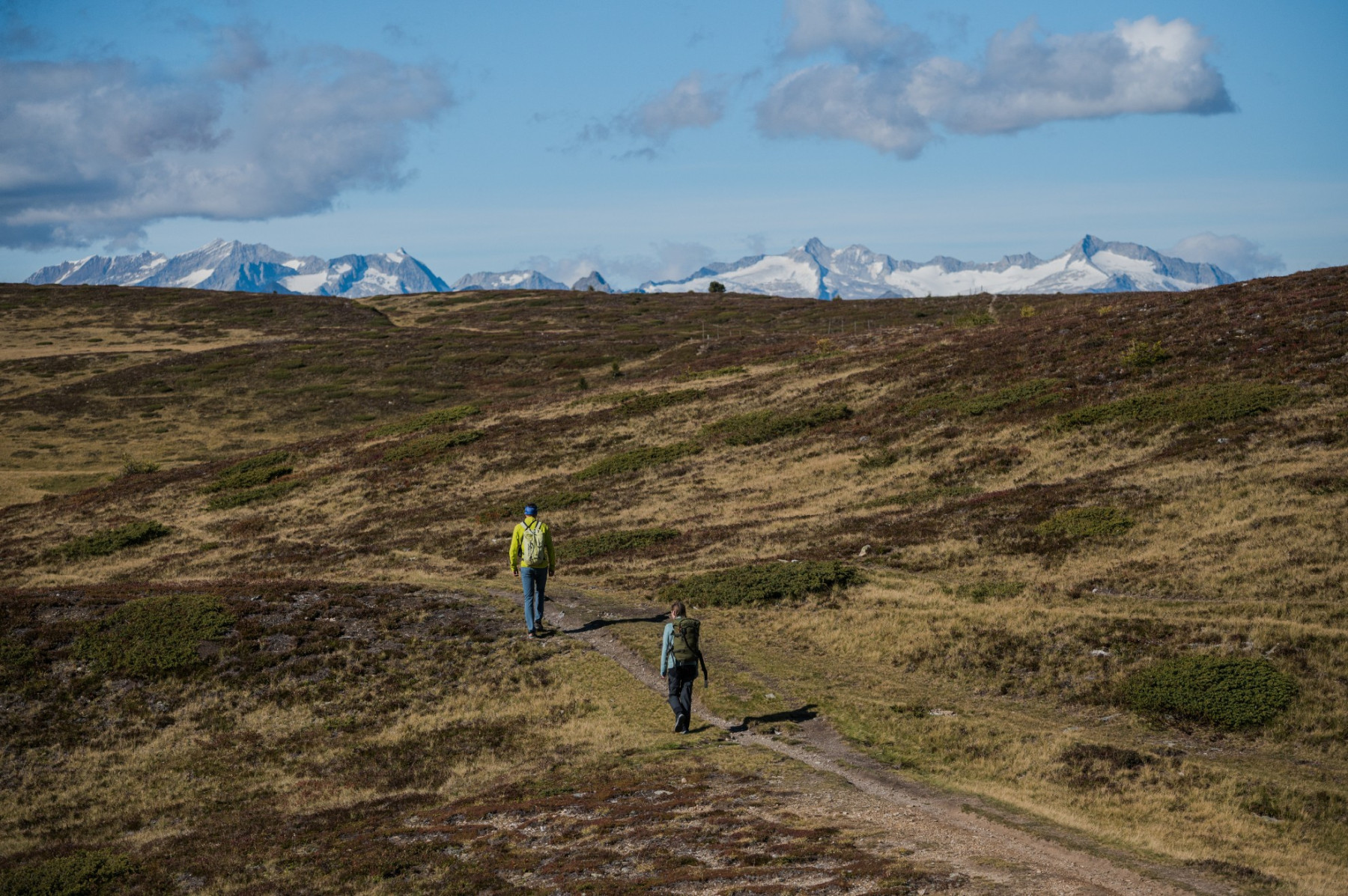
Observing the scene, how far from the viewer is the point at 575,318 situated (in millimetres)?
137000

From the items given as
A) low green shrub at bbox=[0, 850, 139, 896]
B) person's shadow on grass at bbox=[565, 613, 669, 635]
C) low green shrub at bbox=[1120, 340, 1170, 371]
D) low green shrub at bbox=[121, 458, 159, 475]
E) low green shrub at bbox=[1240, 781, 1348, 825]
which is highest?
low green shrub at bbox=[1120, 340, 1170, 371]

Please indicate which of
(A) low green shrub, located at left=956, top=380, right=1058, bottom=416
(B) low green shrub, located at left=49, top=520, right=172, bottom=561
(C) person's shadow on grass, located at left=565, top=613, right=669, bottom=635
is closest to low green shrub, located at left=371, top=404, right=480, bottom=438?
(B) low green shrub, located at left=49, top=520, right=172, bottom=561

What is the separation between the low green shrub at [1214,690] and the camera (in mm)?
16188

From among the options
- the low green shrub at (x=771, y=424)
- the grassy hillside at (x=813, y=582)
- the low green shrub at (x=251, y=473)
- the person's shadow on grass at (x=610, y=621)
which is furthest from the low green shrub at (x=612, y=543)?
the low green shrub at (x=251, y=473)

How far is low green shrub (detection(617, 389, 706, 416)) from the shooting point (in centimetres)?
5940

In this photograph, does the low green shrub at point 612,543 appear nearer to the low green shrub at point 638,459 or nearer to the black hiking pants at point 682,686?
the low green shrub at point 638,459

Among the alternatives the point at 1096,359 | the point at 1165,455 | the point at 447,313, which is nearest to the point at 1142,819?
the point at 1165,455

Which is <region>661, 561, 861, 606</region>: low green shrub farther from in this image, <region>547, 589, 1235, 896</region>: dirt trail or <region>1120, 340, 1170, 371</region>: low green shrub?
<region>1120, 340, 1170, 371</region>: low green shrub

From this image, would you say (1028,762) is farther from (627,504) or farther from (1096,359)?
(1096,359)

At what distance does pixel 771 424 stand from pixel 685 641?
111 ft

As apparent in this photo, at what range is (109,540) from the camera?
147 ft

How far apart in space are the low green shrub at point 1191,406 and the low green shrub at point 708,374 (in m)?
32.1

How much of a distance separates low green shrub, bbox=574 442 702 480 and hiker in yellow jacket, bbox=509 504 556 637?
2345cm

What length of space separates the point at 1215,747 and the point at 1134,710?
1640 mm
